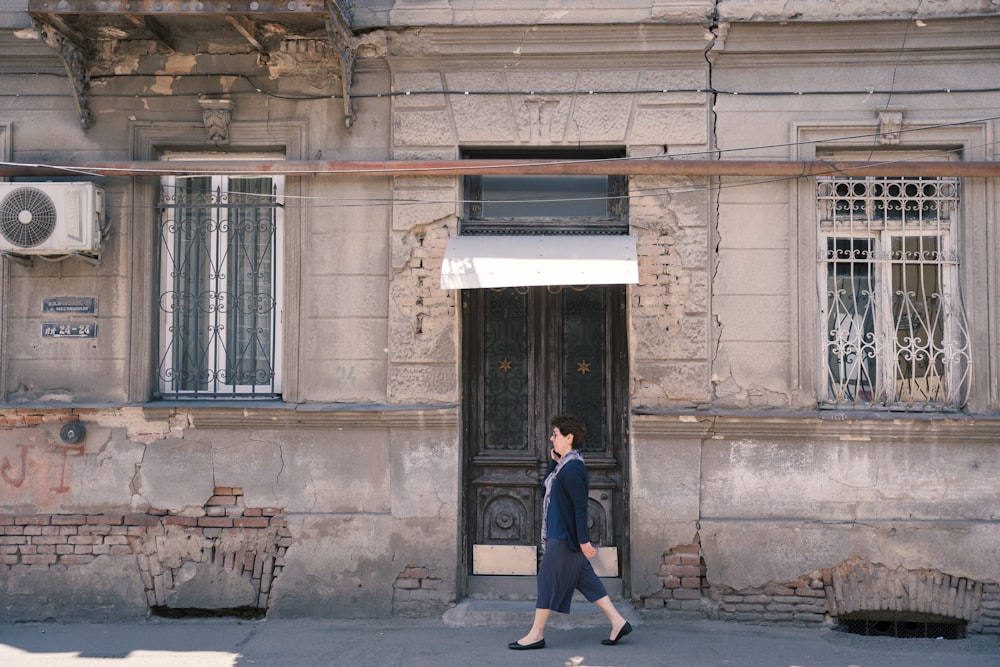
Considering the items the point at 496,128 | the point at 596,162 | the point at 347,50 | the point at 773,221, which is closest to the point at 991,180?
the point at 773,221

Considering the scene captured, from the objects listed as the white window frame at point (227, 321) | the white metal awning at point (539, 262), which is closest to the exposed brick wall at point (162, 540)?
the white window frame at point (227, 321)

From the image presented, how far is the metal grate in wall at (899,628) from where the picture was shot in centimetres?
602

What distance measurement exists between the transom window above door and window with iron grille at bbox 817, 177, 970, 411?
4.91 ft

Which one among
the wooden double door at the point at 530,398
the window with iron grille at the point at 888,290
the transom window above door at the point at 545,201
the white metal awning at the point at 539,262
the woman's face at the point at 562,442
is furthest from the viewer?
the wooden double door at the point at 530,398

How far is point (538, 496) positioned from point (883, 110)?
3728 millimetres

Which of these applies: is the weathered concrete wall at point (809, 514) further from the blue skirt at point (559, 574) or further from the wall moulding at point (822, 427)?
the blue skirt at point (559, 574)

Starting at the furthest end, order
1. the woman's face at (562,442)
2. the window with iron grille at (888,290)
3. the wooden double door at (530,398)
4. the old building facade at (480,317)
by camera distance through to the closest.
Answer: the wooden double door at (530,398) → the window with iron grille at (888,290) → the old building facade at (480,317) → the woman's face at (562,442)

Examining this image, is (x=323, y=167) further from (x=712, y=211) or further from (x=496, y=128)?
(x=712, y=211)

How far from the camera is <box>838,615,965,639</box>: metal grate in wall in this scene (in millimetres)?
6023

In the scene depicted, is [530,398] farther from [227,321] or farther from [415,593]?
[227,321]

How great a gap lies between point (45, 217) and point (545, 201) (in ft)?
11.7

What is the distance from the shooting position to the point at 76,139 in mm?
6484

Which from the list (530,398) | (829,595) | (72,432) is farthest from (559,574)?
(72,432)

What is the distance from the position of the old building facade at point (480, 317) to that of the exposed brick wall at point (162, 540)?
22mm
